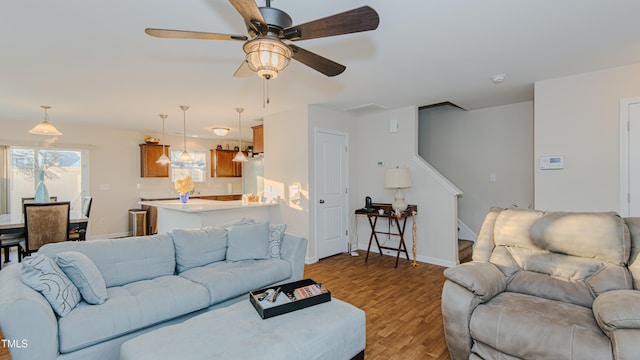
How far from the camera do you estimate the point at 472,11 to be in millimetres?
2076

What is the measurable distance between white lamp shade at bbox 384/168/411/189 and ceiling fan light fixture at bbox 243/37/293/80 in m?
3.16

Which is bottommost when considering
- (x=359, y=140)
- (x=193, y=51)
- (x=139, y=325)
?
(x=139, y=325)

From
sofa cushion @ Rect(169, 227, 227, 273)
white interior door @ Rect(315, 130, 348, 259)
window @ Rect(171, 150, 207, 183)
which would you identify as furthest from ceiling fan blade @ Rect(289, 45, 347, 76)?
window @ Rect(171, 150, 207, 183)

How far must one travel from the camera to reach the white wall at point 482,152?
475 cm

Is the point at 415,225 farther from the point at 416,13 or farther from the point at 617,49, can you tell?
the point at 416,13

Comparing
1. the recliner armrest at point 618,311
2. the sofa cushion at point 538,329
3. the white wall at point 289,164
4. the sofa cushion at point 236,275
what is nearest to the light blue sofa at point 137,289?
the sofa cushion at point 236,275

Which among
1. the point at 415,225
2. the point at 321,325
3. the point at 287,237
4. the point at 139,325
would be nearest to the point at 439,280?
the point at 415,225

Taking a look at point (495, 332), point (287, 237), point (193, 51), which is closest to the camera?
point (495, 332)

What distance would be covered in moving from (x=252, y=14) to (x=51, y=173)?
264 inches

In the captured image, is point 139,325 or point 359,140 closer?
point 139,325

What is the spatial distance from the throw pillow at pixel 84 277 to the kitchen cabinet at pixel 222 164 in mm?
5982

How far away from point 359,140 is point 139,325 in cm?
434

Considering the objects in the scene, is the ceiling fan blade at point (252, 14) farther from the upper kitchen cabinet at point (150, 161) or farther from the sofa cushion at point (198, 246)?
the upper kitchen cabinet at point (150, 161)

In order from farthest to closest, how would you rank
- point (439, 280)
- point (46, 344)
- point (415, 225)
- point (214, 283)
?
point (415, 225), point (439, 280), point (214, 283), point (46, 344)
